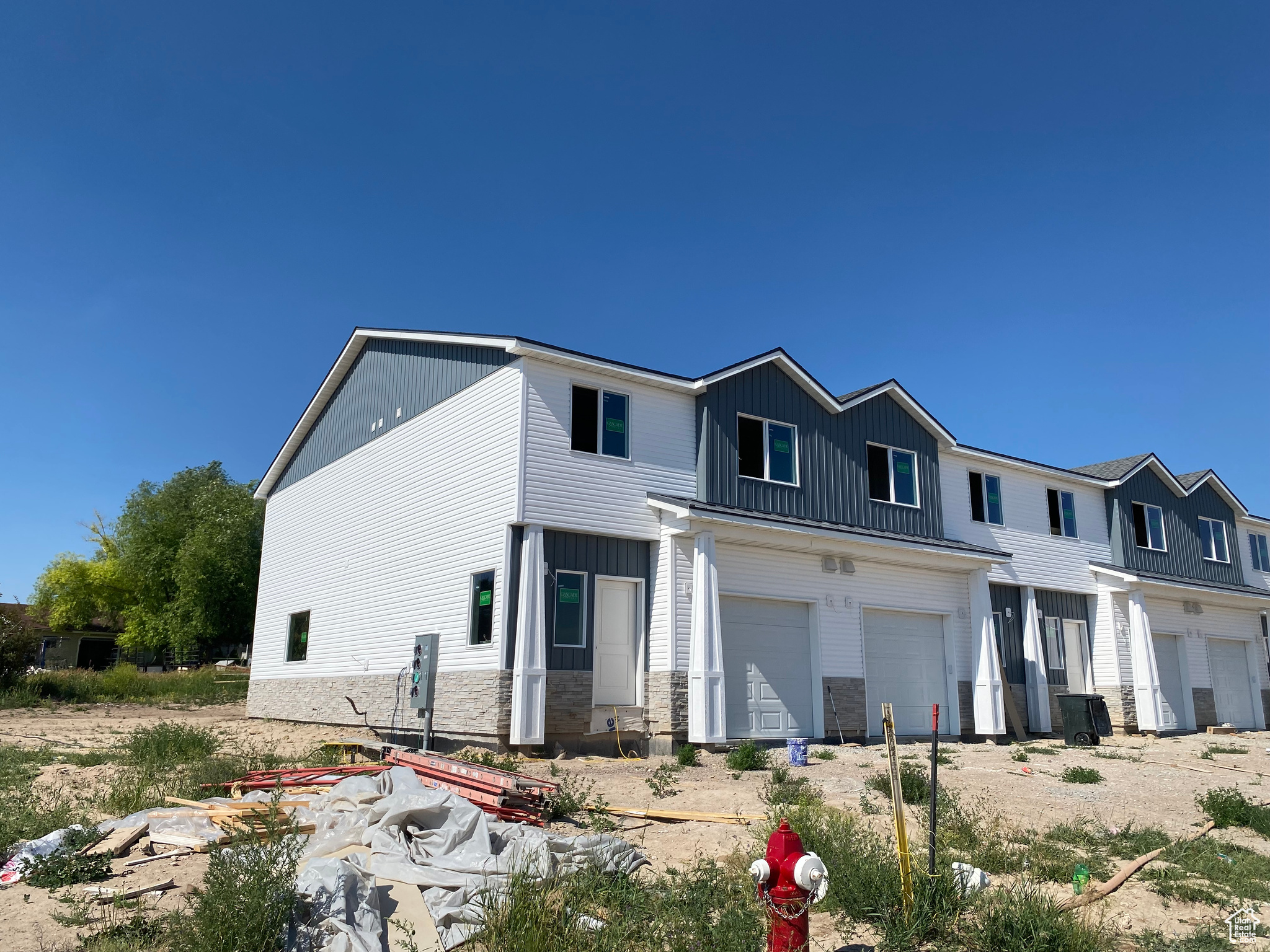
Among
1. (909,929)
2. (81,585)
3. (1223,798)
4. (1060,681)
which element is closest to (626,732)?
(1223,798)

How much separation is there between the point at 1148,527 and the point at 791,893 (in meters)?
26.0

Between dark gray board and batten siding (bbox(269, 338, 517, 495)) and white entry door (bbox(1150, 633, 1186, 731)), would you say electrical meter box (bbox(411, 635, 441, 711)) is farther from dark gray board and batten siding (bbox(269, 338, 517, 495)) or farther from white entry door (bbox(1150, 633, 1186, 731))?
white entry door (bbox(1150, 633, 1186, 731))

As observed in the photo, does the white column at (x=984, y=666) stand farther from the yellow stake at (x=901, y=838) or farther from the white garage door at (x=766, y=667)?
the yellow stake at (x=901, y=838)

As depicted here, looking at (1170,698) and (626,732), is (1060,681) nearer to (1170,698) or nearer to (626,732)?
A: (1170,698)

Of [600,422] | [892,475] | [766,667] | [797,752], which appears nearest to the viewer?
[797,752]

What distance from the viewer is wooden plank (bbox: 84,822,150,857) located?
24.6ft

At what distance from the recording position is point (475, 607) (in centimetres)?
1609

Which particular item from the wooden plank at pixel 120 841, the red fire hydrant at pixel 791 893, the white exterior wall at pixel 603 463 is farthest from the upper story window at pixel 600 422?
the red fire hydrant at pixel 791 893

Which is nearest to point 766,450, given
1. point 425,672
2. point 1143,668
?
point 425,672

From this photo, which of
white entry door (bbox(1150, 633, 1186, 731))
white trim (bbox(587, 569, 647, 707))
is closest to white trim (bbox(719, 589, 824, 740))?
white trim (bbox(587, 569, 647, 707))

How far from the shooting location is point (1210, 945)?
5652 mm

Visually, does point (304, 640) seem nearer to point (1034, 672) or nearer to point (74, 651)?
point (1034, 672)

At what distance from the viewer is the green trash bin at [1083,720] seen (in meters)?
20.1

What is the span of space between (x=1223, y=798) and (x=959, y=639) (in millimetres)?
10234
